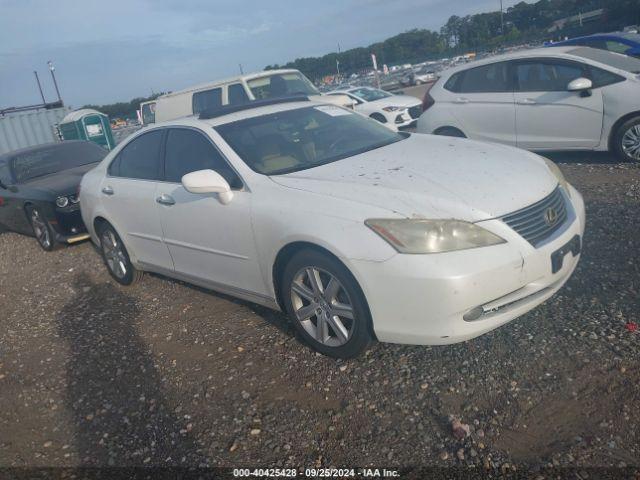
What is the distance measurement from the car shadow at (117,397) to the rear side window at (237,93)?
6.43 metres

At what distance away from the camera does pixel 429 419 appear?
2705 millimetres

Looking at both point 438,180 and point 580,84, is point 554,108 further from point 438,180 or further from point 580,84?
point 438,180

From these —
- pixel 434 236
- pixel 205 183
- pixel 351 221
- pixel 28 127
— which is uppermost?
pixel 28 127

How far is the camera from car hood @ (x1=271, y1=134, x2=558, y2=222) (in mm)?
2960

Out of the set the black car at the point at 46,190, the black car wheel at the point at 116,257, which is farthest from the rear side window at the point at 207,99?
the black car wheel at the point at 116,257

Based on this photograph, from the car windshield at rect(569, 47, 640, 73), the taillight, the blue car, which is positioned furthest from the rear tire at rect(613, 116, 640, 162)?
the blue car

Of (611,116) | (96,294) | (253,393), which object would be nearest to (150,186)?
(96,294)

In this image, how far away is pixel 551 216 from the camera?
3143 millimetres

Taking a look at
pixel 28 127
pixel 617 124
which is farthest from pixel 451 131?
pixel 28 127

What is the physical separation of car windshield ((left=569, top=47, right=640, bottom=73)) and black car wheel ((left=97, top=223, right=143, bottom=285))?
608cm

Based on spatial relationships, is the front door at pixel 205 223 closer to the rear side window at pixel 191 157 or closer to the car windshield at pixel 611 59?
the rear side window at pixel 191 157

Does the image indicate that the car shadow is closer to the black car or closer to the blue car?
the black car

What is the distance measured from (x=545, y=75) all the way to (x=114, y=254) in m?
5.83

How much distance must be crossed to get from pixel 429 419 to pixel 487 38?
7475cm
